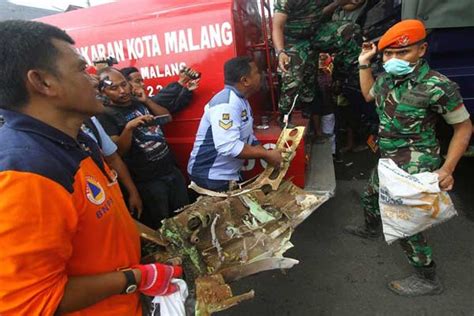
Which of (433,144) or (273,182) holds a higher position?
(433,144)

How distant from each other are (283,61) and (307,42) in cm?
39

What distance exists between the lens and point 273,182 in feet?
6.73

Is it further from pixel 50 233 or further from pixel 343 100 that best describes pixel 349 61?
pixel 50 233

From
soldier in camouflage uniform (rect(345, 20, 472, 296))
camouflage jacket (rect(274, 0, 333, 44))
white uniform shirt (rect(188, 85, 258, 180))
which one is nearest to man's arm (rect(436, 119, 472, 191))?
soldier in camouflage uniform (rect(345, 20, 472, 296))

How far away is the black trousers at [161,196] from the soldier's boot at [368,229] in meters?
1.38

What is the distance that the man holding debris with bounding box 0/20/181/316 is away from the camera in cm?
81

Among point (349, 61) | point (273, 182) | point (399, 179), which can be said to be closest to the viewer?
point (399, 179)

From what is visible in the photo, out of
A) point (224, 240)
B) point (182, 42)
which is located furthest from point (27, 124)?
point (182, 42)

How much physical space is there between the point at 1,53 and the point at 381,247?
2.65 metres

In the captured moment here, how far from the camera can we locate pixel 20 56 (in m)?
0.89

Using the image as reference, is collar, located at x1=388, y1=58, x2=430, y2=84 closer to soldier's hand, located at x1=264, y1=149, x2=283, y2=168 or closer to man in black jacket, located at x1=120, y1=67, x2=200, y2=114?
soldier's hand, located at x1=264, y1=149, x2=283, y2=168

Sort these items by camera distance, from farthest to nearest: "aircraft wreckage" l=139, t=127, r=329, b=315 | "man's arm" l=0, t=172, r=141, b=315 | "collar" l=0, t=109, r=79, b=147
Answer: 1. "aircraft wreckage" l=139, t=127, r=329, b=315
2. "collar" l=0, t=109, r=79, b=147
3. "man's arm" l=0, t=172, r=141, b=315

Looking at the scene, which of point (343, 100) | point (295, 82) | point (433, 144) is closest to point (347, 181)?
point (343, 100)

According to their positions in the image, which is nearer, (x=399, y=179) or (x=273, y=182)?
(x=399, y=179)
